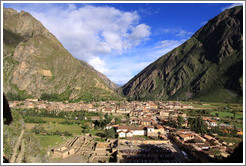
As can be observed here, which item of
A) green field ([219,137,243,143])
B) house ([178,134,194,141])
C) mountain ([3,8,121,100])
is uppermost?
mountain ([3,8,121,100])

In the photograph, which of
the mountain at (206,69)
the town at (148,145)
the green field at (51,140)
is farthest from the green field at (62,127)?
the mountain at (206,69)

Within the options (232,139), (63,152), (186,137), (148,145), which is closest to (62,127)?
(63,152)

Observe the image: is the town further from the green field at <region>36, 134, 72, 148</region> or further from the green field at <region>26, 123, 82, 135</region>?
the green field at <region>26, 123, 82, 135</region>

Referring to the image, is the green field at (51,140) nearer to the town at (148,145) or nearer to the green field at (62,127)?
the town at (148,145)

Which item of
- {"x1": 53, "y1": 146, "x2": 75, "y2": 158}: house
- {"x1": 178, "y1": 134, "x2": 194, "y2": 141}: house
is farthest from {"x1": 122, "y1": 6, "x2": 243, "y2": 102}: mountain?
{"x1": 53, "y1": 146, "x2": 75, "y2": 158}: house

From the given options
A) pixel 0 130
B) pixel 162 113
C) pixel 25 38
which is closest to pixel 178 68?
pixel 162 113

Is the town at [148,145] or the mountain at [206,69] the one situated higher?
the mountain at [206,69]
